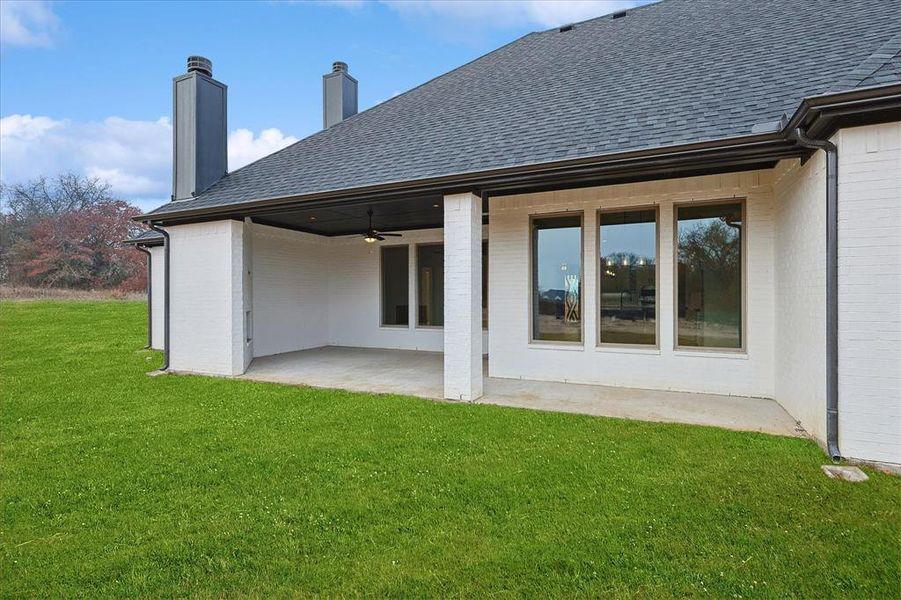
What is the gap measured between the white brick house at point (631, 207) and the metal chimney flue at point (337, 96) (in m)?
1.83

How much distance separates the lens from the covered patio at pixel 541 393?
5027mm

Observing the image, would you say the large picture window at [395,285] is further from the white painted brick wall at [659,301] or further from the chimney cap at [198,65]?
the chimney cap at [198,65]

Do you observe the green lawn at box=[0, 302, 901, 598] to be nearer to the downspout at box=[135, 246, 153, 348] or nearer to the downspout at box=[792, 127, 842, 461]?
the downspout at box=[792, 127, 842, 461]

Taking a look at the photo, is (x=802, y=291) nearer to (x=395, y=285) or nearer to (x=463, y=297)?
(x=463, y=297)

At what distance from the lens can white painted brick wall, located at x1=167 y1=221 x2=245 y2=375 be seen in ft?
25.8

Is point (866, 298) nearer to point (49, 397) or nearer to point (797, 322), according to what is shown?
point (797, 322)

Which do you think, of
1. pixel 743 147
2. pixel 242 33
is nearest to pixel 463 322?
pixel 743 147

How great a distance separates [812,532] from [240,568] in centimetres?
326

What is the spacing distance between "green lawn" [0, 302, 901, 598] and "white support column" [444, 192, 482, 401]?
832 millimetres

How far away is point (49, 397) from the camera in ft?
21.0

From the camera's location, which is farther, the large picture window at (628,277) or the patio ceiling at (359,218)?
the patio ceiling at (359,218)

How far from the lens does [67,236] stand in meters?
29.2

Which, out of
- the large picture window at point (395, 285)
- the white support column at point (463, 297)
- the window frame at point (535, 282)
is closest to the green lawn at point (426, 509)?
the white support column at point (463, 297)

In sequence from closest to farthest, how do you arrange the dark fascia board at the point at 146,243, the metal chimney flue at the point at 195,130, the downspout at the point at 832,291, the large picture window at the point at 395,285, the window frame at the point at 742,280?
1. the downspout at the point at 832,291
2. the window frame at the point at 742,280
3. the metal chimney flue at the point at 195,130
4. the large picture window at the point at 395,285
5. the dark fascia board at the point at 146,243
